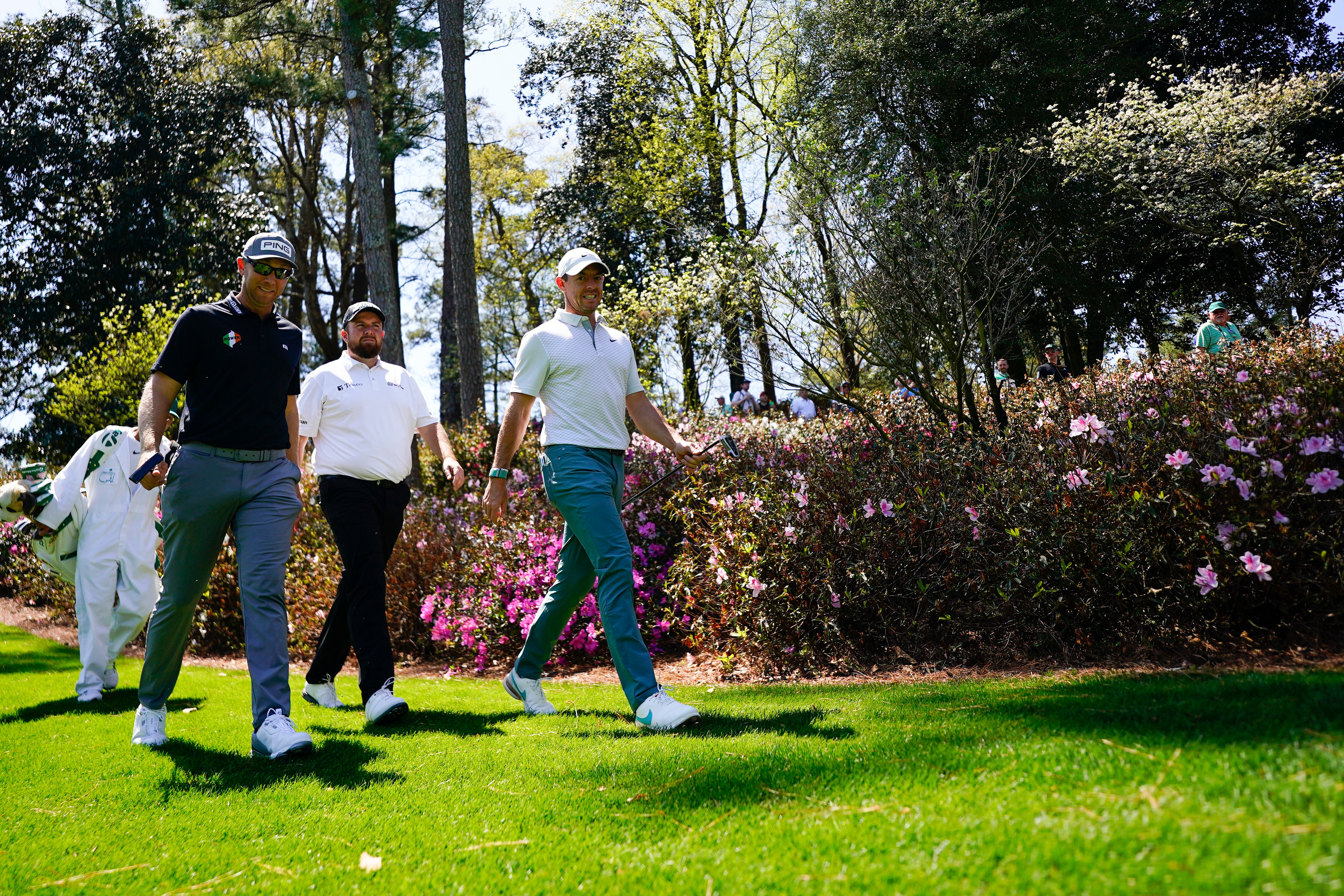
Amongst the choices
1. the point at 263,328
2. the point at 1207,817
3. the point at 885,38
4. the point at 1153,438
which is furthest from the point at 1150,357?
the point at 885,38

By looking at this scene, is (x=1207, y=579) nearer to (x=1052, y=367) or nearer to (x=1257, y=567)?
(x=1257, y=567)

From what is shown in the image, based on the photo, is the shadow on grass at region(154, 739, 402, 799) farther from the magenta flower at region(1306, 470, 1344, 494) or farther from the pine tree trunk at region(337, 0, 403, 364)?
the pine tree trunk at region(337, 0, 403, 364)

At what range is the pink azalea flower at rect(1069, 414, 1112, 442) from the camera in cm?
462

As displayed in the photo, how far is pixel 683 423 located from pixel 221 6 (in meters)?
11.9

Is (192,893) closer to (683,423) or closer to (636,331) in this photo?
(683,423)

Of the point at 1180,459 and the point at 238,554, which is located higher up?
the point at 1180,459

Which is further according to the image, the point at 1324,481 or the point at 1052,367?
the point at 1052,367

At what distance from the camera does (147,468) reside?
12.5 feet

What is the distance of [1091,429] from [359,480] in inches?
158

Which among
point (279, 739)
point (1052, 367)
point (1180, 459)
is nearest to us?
point (279, 739)

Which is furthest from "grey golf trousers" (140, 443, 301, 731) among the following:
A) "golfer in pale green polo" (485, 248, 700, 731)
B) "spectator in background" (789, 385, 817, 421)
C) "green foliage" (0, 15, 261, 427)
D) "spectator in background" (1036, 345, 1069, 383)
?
"green foliage" (0, 15, 261, 427)

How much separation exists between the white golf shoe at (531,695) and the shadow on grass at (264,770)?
90cm

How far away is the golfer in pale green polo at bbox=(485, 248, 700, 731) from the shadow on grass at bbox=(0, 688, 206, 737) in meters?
2.52

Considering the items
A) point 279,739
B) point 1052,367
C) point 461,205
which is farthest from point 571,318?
point 1052,367
